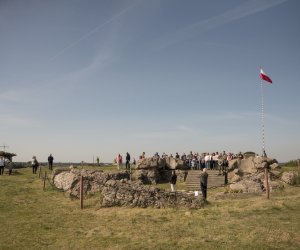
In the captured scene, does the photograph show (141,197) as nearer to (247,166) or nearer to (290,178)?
(290,178)

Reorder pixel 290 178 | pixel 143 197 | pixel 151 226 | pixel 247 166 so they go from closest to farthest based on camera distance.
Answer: pixel 151 226 → pixel 143 197 → pixel 290 178 → pixel 247 166

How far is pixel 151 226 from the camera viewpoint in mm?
15539

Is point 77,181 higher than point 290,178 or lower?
lower

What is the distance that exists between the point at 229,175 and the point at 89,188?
17.4m

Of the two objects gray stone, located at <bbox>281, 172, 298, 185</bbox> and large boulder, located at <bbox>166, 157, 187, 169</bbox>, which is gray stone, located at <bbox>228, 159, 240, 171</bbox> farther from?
gray stone, located at <bbox>281, 172, 298, 185</bbox>

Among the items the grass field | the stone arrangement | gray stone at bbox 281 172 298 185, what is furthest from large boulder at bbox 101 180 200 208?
gray stone at bbox 281 172 298 185

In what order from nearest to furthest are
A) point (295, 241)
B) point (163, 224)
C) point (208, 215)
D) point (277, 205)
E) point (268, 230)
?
1. point (295, 241)
2. point (268, 230)
3. point (163, 224)
4. point (208, 215)
5. point (277, 205)

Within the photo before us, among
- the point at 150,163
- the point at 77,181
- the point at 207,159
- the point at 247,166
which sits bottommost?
the point at 77,181

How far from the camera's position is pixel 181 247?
40.8ft

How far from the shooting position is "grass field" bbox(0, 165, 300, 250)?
12.9 meters

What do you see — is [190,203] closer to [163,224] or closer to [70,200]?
[163,224]

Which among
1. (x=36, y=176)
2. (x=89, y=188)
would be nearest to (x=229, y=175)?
→ (x=89, y=188)

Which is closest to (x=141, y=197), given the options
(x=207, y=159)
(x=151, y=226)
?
(x=151, y=226)

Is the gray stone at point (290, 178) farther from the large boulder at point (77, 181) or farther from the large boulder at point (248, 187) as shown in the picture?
the large boulder at point (77, 181)
